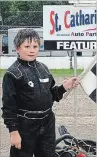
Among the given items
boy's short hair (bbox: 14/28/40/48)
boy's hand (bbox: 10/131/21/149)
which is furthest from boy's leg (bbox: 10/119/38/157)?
boy's short hair (bbox: 14/28/40/48)

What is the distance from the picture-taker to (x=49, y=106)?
4809 mm

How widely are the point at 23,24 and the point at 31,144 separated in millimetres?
4478

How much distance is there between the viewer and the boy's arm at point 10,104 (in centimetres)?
462

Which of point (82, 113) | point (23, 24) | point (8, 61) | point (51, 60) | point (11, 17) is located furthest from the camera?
point (51, 60)

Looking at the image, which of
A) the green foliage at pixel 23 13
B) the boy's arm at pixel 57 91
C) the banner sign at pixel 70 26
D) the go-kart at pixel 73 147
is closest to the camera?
the boy's arm at pixel 57 91

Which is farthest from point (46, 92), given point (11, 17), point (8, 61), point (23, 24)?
point (8, 61)

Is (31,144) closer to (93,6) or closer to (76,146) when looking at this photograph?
(76,146)

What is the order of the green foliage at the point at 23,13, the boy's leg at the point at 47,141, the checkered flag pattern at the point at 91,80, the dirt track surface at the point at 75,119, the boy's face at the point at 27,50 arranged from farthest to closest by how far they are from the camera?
1. the green foliage at the point at 23,13
2. the dirt track surface at the point at 75,119
3. the boy's leg at the point at 47,141
4. the boy's face at the point at 27,50
5. the checkered flag pattern at the point at 91,80

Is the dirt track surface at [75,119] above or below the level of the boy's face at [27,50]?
below

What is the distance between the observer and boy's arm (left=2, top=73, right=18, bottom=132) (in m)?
4.62

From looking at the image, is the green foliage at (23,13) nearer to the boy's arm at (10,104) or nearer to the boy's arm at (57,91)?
the boy's arm at (57,91)

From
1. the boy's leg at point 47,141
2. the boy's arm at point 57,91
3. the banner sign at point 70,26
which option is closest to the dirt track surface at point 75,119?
the banner sign at point 70,26

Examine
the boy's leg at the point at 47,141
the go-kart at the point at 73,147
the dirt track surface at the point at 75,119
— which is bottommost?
the dirt track surface at the point at 75,119

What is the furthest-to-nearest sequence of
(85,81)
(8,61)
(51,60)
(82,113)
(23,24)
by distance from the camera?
1. (51,60)
2. (8,61)
3. (82,113)
4. (23,24)
5. (85,81)
